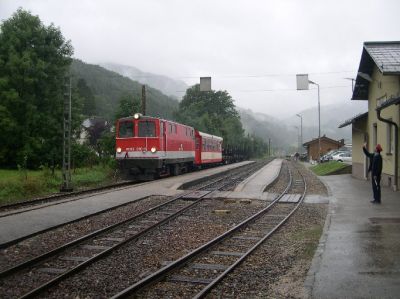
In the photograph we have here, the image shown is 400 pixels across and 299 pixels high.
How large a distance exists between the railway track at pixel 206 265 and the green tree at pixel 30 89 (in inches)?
1092

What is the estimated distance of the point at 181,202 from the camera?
1520 cm

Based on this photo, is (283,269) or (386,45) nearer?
(283,269)

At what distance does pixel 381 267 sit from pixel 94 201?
9.75 meters

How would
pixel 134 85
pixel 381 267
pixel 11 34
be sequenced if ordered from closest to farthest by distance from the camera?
pixel 381 267, pixel 11 34, pixel 134 85

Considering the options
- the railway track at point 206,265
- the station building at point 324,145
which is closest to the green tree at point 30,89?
the railway track at point 206,265

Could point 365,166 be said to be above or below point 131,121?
below

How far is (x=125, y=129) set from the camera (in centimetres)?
2395

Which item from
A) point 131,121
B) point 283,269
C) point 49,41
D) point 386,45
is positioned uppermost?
point 49,41

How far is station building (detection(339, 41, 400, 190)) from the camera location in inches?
648

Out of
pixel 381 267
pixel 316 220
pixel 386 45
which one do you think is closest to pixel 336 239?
pixel 381 267

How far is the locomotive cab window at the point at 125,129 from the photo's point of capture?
23753 millimetres

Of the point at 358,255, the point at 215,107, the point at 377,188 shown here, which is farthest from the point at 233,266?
the point at 215,107

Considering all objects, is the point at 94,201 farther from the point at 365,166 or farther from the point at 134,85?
the point at 134,85

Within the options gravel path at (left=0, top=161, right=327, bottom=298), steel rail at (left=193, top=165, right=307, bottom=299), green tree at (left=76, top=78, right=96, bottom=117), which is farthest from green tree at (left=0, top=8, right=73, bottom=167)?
green tree at (left=76, top=78, right=96, bottom=117)
